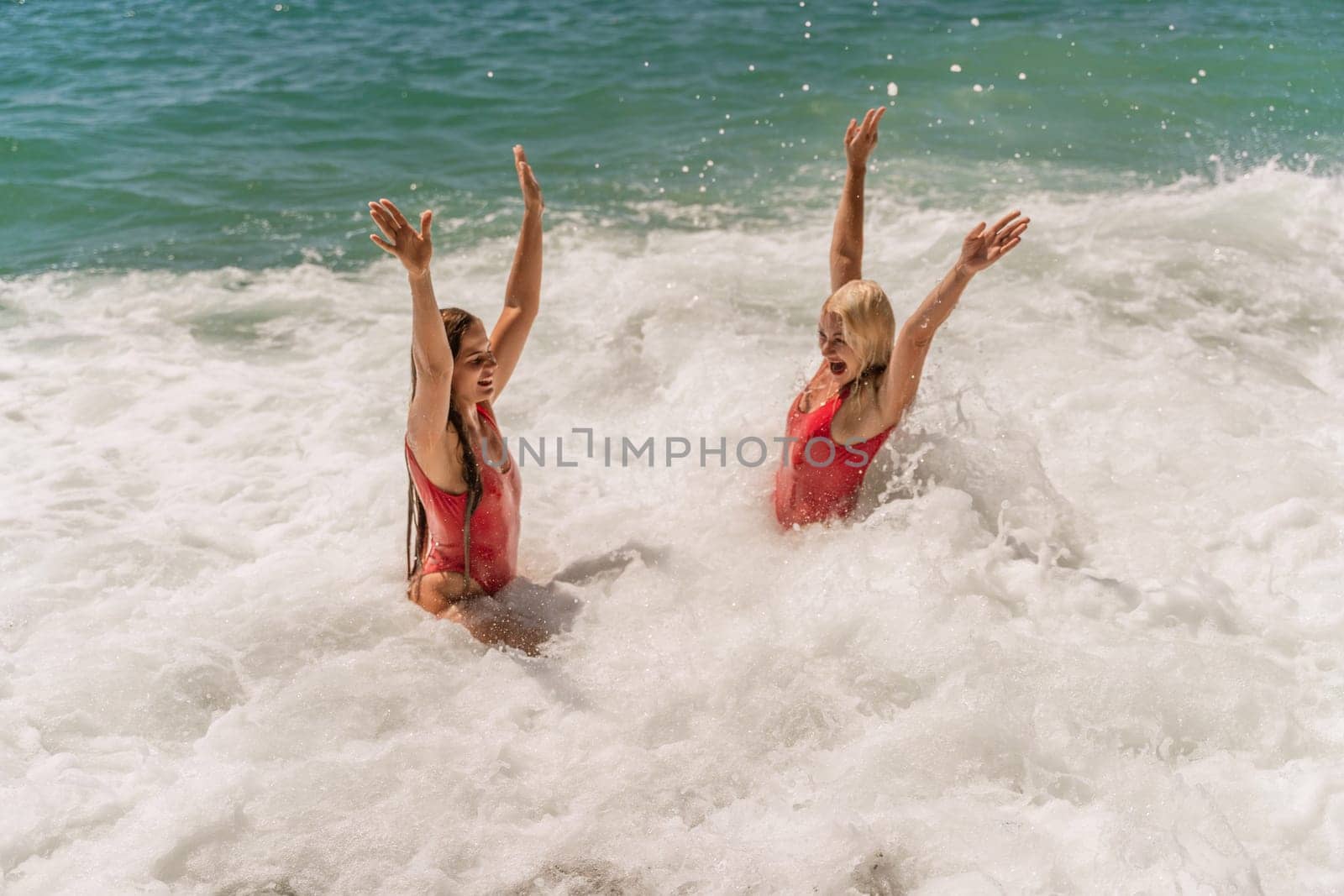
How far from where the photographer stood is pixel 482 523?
4.05 m

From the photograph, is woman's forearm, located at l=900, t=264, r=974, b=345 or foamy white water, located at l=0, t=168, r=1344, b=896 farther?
woman's forearm, located at l=900, t=264, r=974, b=345

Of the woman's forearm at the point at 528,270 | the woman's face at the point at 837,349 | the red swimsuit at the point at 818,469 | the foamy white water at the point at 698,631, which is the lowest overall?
the foamy white water at the point at 698,631

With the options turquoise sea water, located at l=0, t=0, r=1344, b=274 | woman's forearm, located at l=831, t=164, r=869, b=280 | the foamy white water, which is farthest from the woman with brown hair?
turquoise sea water, located at l=0, t=0, r=1344, b=274

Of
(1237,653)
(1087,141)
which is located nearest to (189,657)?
(1237,653)

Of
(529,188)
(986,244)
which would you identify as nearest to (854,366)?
(986,244)

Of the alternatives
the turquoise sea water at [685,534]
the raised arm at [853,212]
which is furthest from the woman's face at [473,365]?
the raised arm at [853,212]

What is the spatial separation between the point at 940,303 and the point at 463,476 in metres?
1.79

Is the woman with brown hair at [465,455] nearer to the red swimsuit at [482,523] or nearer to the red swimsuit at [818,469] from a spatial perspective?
the red swimsuit at [482,523]

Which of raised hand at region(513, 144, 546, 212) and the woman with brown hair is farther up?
raised hand at region(513, 144, 546, 212)

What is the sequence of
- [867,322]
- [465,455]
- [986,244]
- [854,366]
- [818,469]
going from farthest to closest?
[818,469] < [854,366] < [867,322] < [465,455] < [986,244]

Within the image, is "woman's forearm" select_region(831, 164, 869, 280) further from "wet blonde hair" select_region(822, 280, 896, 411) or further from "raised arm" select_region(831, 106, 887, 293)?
"wet blonde hair" select_region(822, 280, 896, 411)

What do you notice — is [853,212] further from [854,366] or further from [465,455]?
[465,455]

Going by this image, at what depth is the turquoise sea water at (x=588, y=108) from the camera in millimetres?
9352

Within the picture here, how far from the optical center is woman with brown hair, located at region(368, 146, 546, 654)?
3.46 meters
